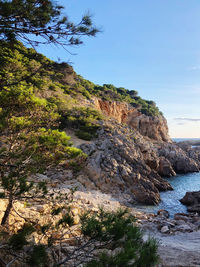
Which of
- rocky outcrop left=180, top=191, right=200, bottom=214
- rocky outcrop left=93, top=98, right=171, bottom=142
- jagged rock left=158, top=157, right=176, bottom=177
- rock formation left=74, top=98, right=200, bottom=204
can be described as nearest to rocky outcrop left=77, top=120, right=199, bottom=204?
rock formation left=74, top=98, right=200, bottom=204

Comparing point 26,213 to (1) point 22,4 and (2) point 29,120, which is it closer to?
(2) point 29,120

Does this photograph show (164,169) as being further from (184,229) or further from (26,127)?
(26,127)

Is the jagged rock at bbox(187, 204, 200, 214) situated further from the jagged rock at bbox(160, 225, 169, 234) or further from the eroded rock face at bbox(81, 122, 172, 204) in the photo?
the jagged rock at bbox(160, 225, 169, 234)

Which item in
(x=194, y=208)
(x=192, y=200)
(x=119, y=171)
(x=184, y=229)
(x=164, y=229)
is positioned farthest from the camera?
(x=119, y=171)

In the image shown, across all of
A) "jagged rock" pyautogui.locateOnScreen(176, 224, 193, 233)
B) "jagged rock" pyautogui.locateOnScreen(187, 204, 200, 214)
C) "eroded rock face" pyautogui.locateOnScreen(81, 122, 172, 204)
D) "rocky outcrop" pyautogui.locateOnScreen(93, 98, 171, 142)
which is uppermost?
"rocky outcrop" pyautogui.locateOnScreen(93, 98, 171, 142)

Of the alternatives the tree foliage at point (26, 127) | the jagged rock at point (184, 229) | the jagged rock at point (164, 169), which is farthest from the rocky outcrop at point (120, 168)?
the tree foliage at point (26, 127)

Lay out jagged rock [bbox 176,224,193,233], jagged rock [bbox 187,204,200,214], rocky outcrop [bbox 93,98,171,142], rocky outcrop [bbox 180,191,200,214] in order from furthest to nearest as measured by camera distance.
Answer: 1. rocky outcrop [bbox 93,98,171,142]
2. rocky outcrop [bbox 180,191,200,214]
3. jagged rock [bbox 187,204,200,214]
4. jagged rock [bbox 176,224,193,233]

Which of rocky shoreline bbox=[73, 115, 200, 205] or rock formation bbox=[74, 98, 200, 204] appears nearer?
rocky shoreline bbox=[73, 115, 200, 205]

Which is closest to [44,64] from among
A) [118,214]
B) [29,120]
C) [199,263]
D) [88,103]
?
[29,120]

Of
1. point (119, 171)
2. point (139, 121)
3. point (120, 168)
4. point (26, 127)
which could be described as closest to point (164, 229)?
point (119, 171)

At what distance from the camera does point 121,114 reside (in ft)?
148

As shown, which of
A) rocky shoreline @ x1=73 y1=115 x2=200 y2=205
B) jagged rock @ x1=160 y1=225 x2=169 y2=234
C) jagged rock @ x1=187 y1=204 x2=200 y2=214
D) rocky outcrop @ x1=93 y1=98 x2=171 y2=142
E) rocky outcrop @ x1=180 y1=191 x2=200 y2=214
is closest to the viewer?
jagged rock @ x1=160 y1=225 x2=169 y2=234

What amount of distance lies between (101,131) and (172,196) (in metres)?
11.9

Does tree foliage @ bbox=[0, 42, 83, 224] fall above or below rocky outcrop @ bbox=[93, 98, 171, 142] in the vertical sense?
below
